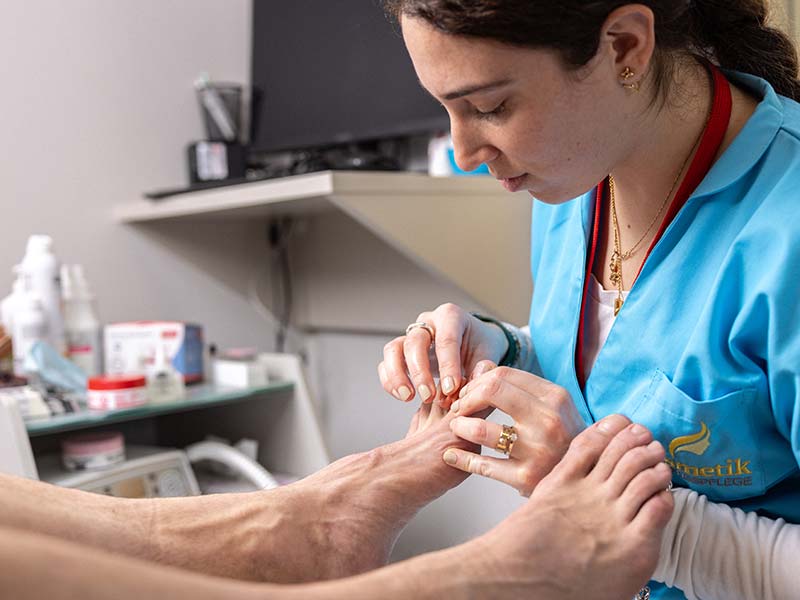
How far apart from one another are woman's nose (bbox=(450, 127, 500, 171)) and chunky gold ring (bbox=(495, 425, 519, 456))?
26cm

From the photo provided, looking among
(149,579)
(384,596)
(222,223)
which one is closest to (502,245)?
(222,223)

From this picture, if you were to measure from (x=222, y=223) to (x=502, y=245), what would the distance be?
78 cm

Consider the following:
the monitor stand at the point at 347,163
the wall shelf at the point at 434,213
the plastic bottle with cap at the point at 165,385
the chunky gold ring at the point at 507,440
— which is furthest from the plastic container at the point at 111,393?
the chunky gold ring at the point at 507,440

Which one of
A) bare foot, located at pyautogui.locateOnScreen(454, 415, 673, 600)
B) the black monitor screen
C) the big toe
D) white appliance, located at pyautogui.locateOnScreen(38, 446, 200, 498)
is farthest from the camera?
the black monitor screen

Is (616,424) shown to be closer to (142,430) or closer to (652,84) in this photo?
(652,84)

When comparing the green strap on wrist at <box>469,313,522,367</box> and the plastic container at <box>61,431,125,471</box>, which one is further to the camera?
the plastic container at <box>61,431,125,471</box>

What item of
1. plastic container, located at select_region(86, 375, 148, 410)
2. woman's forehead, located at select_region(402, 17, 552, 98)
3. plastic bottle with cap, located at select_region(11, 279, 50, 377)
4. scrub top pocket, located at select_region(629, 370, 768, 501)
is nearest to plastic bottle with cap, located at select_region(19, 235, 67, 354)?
plastic bottle with cap, located at select_region(11, 279, 50, 377)

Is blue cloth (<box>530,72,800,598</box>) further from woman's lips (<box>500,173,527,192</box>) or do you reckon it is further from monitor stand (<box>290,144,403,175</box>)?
monitor stand (<box>290,144,403,175</box>)

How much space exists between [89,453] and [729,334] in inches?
43.5

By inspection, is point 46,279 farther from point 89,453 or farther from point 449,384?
point 449,384

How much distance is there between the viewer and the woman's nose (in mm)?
797

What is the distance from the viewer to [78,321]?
159 centimetres

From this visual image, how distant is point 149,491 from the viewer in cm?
144

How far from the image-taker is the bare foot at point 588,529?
634 millimetres
